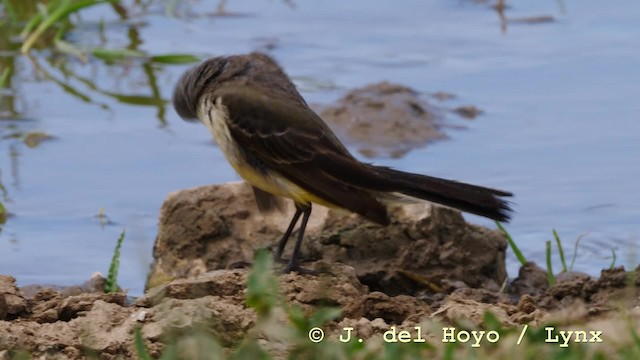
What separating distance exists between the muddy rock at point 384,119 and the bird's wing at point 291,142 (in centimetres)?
303

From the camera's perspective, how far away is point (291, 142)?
6395mm

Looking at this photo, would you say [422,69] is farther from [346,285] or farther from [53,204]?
[346,285]

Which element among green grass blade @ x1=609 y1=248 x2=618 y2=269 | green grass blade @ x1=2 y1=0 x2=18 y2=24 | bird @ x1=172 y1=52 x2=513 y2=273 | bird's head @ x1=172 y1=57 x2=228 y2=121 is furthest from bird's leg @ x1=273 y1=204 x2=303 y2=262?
Result: green grass blade @ x1=2 y1=0 x2=18 y2=24

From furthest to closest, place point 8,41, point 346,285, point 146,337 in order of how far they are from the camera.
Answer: point 8,41 < point 346,285 < point 146,337

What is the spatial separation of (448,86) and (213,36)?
197cm

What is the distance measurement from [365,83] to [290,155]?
422 cm

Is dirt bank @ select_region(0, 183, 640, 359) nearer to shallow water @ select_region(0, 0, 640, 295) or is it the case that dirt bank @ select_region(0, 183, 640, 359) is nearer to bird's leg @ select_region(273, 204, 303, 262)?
bird's leg @ select_region(273, 204, 303, 262)

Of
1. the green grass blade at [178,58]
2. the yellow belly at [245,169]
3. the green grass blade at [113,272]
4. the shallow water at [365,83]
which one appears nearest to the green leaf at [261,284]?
the yellow belly at [245,169]

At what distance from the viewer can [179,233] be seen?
23.6 ft

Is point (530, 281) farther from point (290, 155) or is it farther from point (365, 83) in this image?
point (365, 83)

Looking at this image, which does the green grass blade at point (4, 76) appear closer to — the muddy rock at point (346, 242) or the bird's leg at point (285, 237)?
the muddy rock at point (346, 242)

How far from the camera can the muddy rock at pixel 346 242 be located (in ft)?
22.5

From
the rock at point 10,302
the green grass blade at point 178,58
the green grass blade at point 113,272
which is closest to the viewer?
the rock at point 10,302

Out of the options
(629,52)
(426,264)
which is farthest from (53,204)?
(629,52)
